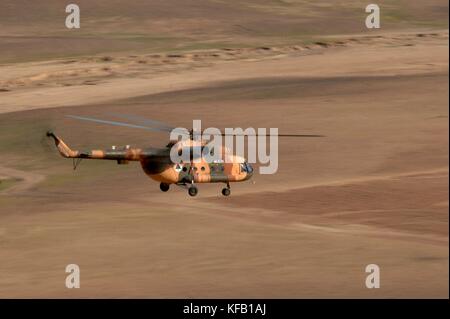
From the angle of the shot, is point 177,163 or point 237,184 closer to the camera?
point 177,163

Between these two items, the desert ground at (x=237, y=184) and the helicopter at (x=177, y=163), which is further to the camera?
the helicopter at (x=177, y=163)

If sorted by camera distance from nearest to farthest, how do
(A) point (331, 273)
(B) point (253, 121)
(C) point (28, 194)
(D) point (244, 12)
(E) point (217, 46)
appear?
(A) point (331, 273) < (C) point (28, 194) < (B) point (253, 121) < (E) point (217, 46) < (D) point (244, 12)

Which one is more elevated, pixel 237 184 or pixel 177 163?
pixel 237 184

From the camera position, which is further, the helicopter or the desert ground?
the helicopter

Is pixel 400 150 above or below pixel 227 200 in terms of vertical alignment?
above
